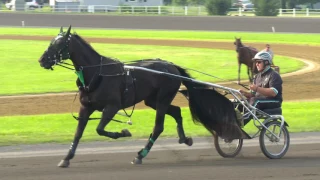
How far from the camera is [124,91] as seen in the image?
7.99 meters

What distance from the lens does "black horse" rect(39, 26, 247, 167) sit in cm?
771

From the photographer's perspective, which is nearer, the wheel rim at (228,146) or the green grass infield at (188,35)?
the wheel rim at (228,146)

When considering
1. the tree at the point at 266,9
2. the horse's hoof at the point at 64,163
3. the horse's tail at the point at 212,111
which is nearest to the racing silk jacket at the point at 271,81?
the horse's tail at the point at 212,111

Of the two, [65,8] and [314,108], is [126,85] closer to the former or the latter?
[314,108]

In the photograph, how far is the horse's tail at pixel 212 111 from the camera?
8.45 meters

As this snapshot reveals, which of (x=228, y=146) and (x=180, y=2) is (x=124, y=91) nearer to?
(x=228, y=146)

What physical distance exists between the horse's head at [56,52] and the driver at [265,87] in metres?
2.49

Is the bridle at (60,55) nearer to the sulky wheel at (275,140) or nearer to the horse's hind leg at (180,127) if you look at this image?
the horse's hind leg at (180,127)

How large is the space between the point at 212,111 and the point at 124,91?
1.37 meters

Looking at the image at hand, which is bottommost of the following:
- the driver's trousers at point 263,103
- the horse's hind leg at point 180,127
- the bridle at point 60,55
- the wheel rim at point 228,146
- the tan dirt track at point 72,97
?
the tan dirt track at point 72,97

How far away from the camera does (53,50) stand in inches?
297

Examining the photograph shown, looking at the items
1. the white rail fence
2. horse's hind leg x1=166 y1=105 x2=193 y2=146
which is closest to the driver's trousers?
horse's hind leg x1=166 y1=105 x2=193 y2=146

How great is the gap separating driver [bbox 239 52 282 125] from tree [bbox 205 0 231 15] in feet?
147

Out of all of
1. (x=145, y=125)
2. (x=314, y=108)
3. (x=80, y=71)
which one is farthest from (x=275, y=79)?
(x=314, y=108)
